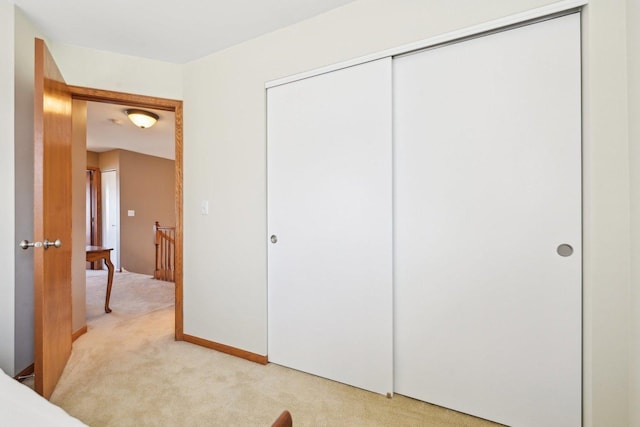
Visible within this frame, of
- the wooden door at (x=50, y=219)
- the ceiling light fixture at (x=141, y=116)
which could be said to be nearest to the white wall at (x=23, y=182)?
the wooden door at (x=50, y=219)

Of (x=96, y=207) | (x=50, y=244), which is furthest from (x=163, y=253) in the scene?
(x=50, y=244)

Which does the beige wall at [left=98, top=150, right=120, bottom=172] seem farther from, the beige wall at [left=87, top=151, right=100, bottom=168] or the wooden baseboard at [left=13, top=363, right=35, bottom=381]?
the wooden baseboard at [left=13, top=363, right=35, bottom=381]

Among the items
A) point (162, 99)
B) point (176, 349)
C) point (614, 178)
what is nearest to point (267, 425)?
point (176, 349)

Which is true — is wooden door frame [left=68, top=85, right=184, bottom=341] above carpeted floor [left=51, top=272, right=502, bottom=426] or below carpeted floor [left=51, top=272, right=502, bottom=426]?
above

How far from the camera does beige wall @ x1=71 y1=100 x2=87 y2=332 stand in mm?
2789

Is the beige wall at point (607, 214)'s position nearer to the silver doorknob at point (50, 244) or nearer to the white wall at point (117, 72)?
the silver doorknob at point (50, 244)

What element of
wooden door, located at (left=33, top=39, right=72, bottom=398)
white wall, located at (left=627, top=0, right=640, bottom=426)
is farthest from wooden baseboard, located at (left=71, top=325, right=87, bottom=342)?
white wall, located at (left=627, top=0, right=640, bottom=426)

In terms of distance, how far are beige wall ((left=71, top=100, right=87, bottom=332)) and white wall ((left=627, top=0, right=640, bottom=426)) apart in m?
3.59

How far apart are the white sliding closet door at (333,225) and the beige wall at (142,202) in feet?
18.2

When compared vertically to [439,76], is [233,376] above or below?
below

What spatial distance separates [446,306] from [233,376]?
1405 millimetres

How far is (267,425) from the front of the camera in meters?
1.61

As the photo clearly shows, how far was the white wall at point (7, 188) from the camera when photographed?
1.91 meters

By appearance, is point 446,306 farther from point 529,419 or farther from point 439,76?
point 439,76
